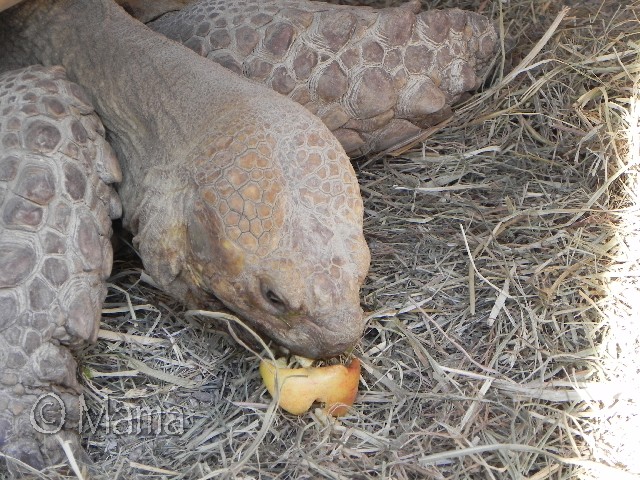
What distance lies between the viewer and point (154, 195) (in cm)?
253

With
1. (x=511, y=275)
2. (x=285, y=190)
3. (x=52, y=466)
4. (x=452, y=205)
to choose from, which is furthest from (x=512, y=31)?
(x=52, y=466)

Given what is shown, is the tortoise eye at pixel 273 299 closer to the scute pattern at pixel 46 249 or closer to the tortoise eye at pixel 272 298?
the tortoise eye at pixel 272 298

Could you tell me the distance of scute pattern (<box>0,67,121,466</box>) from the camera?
2303 mm

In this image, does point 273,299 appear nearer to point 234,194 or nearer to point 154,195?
point 234,194

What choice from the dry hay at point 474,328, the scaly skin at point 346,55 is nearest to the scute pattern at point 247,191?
the dry hay at point 474,328

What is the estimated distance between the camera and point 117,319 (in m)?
2.79

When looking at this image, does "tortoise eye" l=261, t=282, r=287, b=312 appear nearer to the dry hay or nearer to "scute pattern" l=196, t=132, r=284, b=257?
"scute pattern" l=196, t=132, r=284, b=257

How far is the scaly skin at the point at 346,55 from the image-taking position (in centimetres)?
299

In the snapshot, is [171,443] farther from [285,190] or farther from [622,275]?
[622,275]

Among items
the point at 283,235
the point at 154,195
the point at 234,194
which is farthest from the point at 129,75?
the point at 283,235

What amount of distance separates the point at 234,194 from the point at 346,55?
0.94 m

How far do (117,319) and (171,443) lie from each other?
484mm

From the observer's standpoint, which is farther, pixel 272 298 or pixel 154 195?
pixel 154 195

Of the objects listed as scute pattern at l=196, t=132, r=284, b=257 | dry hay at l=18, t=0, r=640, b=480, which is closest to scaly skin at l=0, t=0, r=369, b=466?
scute pattern at l=196, t=132, r=284, b=257
